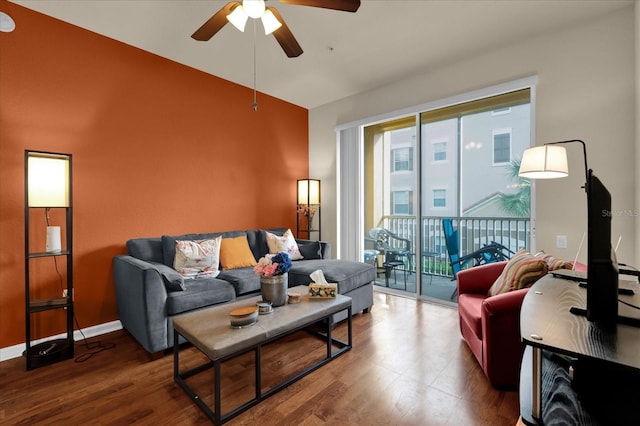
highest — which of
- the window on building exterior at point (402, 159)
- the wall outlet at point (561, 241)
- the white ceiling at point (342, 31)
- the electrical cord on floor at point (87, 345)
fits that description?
the white ceiling at point (342, 31)

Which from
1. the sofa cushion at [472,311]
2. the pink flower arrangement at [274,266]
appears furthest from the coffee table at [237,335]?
the sofa cushion at [472,311]

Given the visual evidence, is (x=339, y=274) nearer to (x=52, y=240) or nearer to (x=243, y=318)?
(x=243, y=318)

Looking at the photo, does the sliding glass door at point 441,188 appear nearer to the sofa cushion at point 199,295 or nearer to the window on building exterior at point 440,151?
the window on building exterior at point 440,151

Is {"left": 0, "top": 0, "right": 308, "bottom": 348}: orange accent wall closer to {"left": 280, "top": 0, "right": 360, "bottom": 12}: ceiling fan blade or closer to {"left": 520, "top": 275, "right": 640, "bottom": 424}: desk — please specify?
{"left": 280, "top": 0, "right": 360, "bottom": 12}: ceiling fan blade

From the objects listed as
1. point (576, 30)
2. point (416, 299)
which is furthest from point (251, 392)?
point (576, 30)

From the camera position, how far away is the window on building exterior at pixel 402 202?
→ 409cm

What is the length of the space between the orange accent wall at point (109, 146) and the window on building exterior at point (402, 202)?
2.00m

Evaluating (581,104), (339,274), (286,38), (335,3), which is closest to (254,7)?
(286,38)

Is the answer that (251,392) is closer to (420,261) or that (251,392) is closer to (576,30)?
(420,261)

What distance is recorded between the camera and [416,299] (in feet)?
12.3

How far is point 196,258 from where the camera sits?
293 cm

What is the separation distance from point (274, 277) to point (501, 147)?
10.5ft

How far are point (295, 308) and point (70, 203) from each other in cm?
199

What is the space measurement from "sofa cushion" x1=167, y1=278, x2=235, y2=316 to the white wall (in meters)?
3.03
